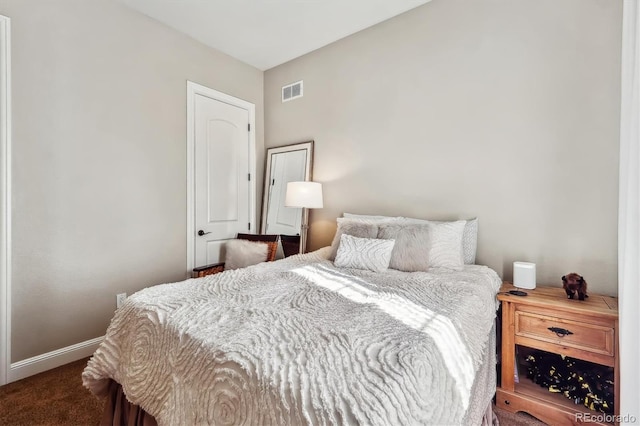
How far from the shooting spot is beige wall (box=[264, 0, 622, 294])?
6.18 ft

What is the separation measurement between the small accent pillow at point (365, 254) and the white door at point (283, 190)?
3.83 ft

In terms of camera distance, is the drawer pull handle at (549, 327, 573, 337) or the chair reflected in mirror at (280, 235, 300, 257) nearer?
the drawer pull handle at (549, 327, 573, 337)

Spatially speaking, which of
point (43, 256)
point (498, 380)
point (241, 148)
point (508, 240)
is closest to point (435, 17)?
point (508, 240)

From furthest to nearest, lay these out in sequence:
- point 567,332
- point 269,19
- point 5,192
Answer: point 269,19 → point 5,192 → point 567,332

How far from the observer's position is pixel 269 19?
2766 millimetres

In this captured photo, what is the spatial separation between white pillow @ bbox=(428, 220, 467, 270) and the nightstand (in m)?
0.35

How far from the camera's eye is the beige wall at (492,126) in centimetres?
188

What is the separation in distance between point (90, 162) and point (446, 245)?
279cm

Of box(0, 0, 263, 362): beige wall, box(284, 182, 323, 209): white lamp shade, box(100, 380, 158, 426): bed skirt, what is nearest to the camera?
box(100, 380, 158, 426): bed skirt

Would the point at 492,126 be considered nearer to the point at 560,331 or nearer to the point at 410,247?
the point at 410,247

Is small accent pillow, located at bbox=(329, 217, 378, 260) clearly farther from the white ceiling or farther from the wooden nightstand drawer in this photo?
the white ceiling

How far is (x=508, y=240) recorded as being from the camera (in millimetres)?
2182

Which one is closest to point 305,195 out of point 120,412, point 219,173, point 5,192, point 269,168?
point 269,168

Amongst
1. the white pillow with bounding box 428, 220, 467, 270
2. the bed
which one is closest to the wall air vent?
the white pillow with bounding box 428, 220, 467, 270
